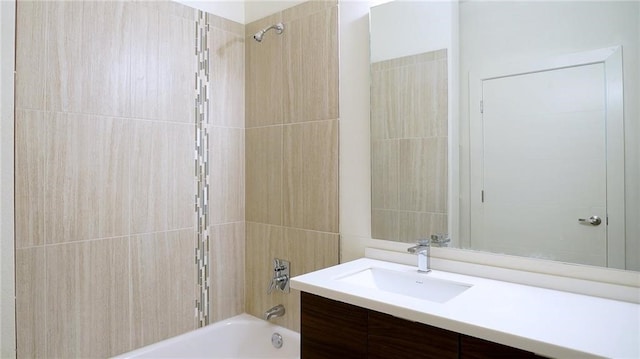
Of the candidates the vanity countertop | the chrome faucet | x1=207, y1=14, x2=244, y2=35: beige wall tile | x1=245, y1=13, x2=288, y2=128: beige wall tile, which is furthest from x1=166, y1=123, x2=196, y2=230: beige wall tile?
the chrome faucet

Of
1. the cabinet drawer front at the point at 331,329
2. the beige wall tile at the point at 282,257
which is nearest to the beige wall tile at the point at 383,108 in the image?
the beige wall tile at the point at 282,257

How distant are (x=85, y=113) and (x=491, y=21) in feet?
5.57

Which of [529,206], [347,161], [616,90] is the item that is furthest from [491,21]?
[347,161]

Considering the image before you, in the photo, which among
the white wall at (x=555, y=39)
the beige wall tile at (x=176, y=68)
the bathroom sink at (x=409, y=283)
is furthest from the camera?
the beige wall tile at (x=176, y=68)

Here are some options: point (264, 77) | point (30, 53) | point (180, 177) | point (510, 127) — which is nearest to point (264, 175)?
point (180, 177)

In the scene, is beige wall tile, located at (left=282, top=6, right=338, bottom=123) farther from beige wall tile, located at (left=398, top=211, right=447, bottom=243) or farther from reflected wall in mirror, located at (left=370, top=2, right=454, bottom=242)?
beige wall tile, located at (left=398, top=211, right=447, bottom=243)

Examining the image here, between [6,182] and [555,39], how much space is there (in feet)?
6.68

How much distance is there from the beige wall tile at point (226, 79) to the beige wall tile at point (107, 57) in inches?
17.6

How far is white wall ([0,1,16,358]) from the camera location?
4.68 ft

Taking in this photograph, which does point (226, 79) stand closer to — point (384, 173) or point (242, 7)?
point (242, 7)

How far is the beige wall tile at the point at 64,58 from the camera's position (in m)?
1.55

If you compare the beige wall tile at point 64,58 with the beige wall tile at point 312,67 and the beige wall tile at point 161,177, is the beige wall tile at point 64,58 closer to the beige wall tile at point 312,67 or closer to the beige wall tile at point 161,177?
the beige wall tile at point 161,177

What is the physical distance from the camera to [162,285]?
1906 millimetres

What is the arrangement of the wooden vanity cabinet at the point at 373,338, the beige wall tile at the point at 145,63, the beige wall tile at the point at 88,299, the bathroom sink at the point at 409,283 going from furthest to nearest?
1. the beige wall tile at the point at 145,63
2. the beige wall tile at the point at 88,299
3. the bathroom sink at the point at 409,283
4. the wooden vanity cabinet at the point at 373,338
